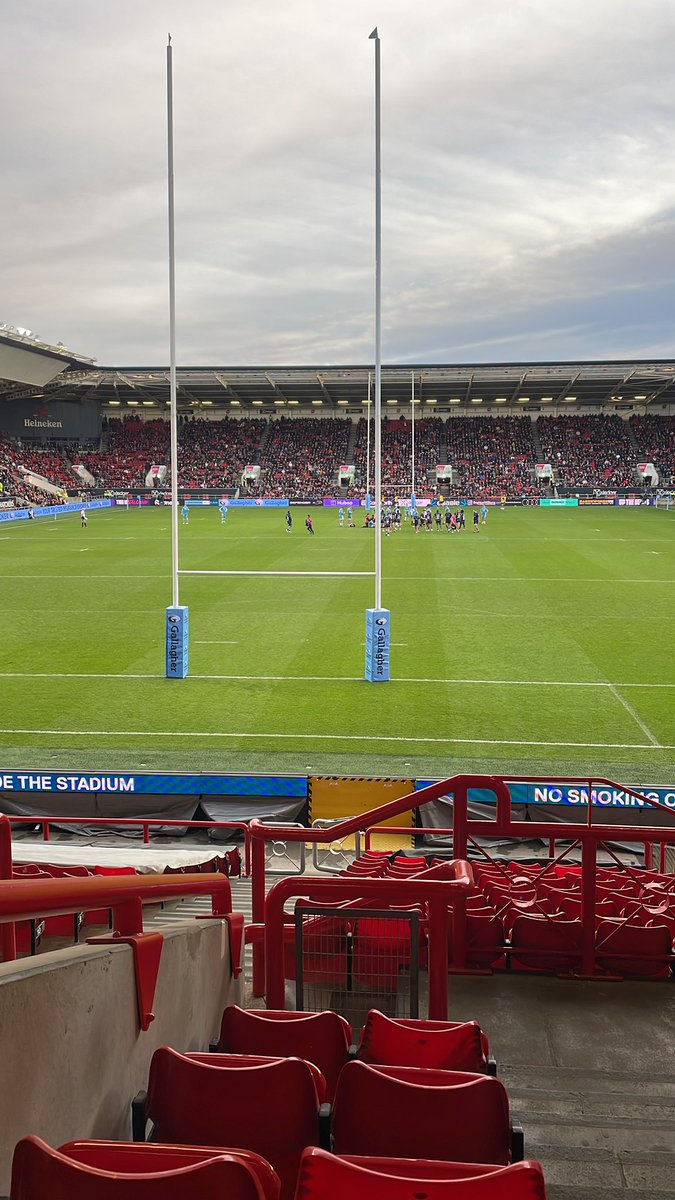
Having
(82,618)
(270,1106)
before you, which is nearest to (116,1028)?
(270,1106)

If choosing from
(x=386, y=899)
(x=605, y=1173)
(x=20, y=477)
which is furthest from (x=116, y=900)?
(x=20, y=477)

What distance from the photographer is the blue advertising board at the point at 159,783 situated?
13477mm

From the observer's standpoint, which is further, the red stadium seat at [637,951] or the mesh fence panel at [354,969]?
the red stadium seat at [637,951]

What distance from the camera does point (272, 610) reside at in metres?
28.5

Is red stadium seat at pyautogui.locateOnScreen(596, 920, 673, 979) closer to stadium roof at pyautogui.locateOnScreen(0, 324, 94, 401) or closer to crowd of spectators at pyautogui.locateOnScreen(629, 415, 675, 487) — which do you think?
stadium roof at pyautogui.locateOnScreen(0, 324, 94, 401)

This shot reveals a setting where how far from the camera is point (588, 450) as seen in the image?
8469cm

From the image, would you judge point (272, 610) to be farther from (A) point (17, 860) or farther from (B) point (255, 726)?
(A) point (17, 860)

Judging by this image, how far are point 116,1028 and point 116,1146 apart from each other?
734 millimetres

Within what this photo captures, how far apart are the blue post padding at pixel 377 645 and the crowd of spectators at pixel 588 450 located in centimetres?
6318

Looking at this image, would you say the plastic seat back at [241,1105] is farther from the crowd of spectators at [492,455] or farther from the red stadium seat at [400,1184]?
the crowd of spectators at [492,455]

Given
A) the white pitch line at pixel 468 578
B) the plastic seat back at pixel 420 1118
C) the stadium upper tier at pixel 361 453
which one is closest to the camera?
the plastic seat back at pixel 420 1118

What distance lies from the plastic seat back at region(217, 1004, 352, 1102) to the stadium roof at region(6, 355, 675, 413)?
6959 centimetres

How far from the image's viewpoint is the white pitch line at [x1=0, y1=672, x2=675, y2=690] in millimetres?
20000

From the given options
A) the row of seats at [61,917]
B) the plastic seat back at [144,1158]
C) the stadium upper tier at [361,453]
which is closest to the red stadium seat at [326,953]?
the row of seats at [61,917]
